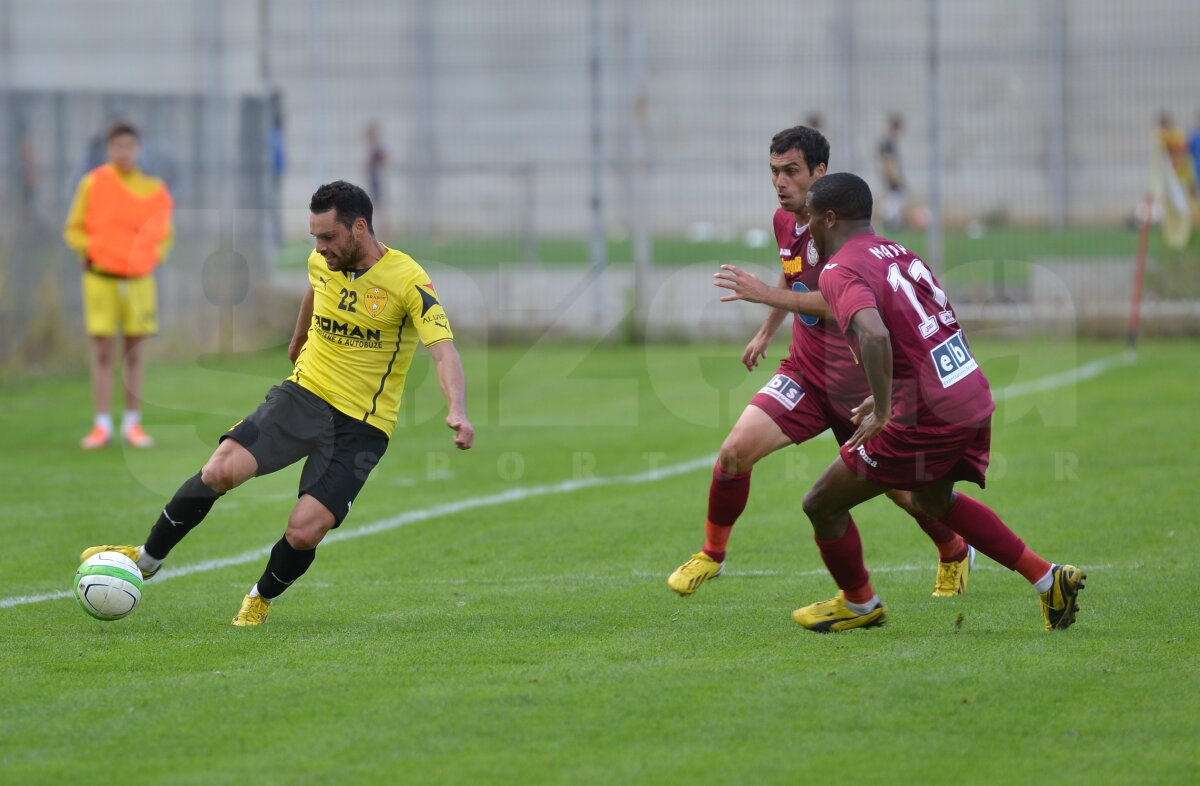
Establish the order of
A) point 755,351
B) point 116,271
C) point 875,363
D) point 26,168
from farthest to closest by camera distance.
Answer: point 26,168, point 116,271, point 755,351, point 875,363

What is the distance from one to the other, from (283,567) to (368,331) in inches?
43.2

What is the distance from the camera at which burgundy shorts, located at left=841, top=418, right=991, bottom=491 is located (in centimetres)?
586

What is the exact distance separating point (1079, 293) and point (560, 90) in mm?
9016

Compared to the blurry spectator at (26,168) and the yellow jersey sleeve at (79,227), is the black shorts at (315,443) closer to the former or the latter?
the yellow jersey sleeve at (79,227)

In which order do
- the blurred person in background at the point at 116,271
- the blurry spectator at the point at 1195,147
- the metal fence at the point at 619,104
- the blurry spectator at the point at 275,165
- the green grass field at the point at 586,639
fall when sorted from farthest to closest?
the blurry spectator at the point at 1195,147 → the blurry spectator at the point at 275,165 → the metal fence at the point at 619,104 → the blurred person in background at the point at 116,271 → the green grass field at the point at 586,639

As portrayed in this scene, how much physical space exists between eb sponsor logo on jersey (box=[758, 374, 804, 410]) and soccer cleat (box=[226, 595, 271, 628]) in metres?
2.45

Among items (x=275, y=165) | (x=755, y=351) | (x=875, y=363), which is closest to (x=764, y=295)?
(x=875, y=363)

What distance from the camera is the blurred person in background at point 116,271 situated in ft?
39.0

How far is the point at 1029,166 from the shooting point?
2052cm

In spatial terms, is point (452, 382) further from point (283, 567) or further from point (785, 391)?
point (785, 391)

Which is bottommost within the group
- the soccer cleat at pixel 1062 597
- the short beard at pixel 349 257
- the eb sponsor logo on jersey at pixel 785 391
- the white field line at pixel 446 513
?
the white field line at pixel 446 513


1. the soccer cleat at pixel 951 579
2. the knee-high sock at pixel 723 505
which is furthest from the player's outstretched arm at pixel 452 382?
the soccer cleat at pixel 951 579

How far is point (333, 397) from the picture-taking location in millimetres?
6699

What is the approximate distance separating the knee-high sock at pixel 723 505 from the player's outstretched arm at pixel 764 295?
1045 mm
